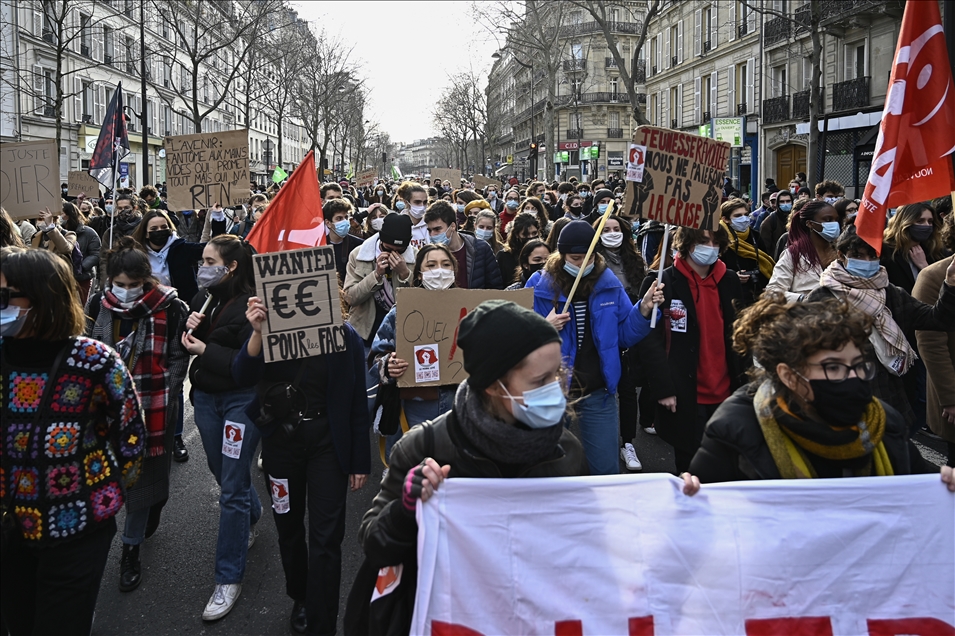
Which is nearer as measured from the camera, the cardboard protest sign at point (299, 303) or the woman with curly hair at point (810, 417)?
the woman with curly hair at point (810, 417)

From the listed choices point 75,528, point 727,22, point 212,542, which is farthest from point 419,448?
point 727,22

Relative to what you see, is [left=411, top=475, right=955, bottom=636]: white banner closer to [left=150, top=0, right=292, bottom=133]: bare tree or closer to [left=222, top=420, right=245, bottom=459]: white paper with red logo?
[left=222, top=420, right=245, bottom=459]: white paper with red logo

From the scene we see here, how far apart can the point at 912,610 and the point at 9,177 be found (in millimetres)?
6810

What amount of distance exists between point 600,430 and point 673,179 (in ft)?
5.28

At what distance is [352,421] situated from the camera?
4.02m

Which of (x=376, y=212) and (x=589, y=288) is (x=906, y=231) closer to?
(x=589, y=288)

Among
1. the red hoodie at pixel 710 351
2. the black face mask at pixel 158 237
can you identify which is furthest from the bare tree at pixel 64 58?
the red hoodie at pixel 710 351

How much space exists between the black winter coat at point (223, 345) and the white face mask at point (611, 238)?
338 centimetres

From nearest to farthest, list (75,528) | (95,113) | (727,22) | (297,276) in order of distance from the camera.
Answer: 1. (75,528)
2. (297,276)
3. (727,22)
4. (95,113)

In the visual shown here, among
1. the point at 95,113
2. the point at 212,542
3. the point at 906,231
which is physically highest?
the point at 95,113

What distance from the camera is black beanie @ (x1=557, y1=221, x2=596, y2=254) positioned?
4883 mm

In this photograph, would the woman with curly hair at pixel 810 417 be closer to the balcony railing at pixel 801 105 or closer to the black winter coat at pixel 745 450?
the black winter coat at pixel 745 450

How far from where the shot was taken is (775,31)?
111ft

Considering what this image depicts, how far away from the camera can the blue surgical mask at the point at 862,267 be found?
4684mm
